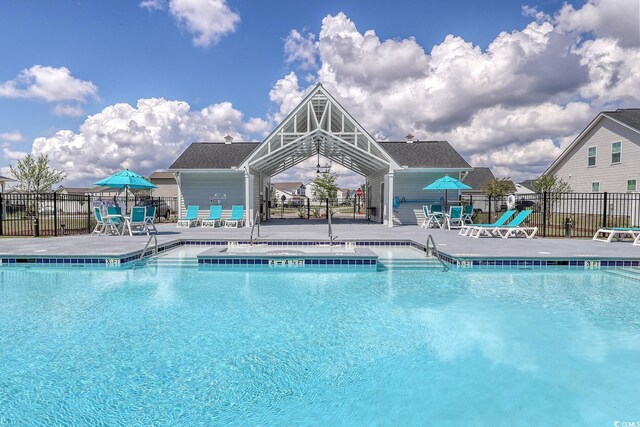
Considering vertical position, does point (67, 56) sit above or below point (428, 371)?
above

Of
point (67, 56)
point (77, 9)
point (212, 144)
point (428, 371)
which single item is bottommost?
point (428, 371)

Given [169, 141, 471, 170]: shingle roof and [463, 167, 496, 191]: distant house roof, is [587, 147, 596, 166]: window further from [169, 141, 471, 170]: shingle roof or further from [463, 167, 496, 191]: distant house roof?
[463, 167, 496, 191]: distant house roof

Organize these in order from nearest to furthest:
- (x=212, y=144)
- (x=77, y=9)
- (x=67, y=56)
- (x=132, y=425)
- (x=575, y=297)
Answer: (x=132, y=425)
(x=575, y=297)
(x=77, y=9)
(x=67, y=56)
(x=212, y=144)

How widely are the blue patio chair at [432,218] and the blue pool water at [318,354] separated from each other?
9.36 meters

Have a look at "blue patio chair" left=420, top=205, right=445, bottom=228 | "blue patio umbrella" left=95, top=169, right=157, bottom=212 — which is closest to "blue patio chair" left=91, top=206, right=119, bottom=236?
"blue patio umbrella" left=95, top=169, right=157, bottom=212

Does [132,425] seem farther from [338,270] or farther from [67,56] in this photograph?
[67,56]

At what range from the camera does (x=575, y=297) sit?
20.0ft

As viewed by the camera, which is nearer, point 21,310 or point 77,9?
point 21,310

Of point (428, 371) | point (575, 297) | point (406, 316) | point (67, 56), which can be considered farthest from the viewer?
point (67, 56)

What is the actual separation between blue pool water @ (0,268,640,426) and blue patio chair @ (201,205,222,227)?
9.95 metres

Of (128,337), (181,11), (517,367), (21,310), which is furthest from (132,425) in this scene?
(181,11)

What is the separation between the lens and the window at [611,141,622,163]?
71.9 feet

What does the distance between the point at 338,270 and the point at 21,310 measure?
221 inches

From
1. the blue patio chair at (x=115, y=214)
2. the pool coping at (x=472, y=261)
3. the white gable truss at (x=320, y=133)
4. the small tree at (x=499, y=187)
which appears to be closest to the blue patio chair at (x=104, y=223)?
the blue patio chair at (x=115, y=214)
